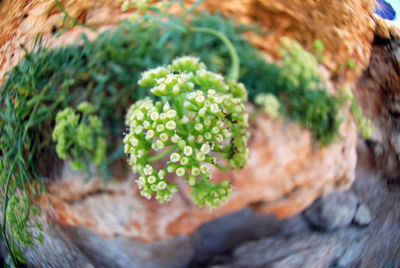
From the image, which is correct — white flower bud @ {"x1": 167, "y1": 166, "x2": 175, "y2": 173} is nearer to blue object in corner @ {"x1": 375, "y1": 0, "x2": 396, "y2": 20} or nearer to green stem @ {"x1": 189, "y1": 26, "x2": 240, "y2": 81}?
green stem @ {"x1": 189, "y1": 26, "x2": 240, "y2": 81}

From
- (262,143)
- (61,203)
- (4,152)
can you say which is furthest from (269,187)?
(4,152)

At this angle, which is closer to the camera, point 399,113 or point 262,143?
point 262,143

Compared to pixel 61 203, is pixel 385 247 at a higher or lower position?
lower

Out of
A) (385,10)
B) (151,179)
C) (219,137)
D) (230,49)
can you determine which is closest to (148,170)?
(151,179)

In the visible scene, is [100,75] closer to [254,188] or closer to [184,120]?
[184,120]

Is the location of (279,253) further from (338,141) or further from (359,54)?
(359,54)

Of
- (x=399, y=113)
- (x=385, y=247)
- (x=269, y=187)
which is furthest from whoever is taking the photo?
(x=385, y=247)
